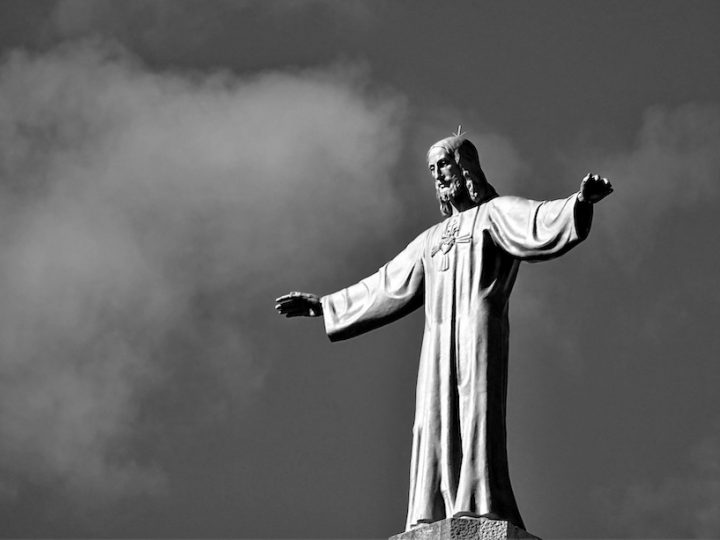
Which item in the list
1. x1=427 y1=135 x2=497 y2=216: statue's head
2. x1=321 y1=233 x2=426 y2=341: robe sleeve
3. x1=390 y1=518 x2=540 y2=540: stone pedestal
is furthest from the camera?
x1=321 y1=233 x2=426 y2=341: robe sleeve

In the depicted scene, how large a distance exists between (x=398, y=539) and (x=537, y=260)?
289 cm

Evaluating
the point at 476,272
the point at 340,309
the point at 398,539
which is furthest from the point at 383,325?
the point at 398,539

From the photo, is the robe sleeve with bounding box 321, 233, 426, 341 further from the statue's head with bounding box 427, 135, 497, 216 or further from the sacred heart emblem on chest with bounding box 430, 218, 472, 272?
the statue's head with bounding box 427, 135, 497, 216

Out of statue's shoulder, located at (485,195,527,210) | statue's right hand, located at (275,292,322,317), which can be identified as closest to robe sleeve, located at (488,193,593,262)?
statue's shoulder, located at (485,195,527,210)

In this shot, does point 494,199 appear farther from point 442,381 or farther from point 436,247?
point 442,381

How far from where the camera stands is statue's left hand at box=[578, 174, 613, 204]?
1374 centimetres

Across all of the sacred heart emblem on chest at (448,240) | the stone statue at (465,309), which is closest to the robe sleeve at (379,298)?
the stone statue at (465,309)

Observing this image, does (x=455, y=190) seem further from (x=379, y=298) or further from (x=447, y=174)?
(x=379, y=298)

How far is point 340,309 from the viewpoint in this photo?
16.2 metres

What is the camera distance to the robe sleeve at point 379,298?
51.6ft

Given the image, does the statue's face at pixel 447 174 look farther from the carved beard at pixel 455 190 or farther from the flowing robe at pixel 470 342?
the flowing robe at pixel 470 342

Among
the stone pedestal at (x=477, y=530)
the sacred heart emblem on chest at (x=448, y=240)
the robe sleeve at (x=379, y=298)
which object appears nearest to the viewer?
the stone pedestal at (x=477, y=530)

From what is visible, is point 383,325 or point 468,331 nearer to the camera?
point 468,331

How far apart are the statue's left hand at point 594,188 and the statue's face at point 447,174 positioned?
74.6 inches
